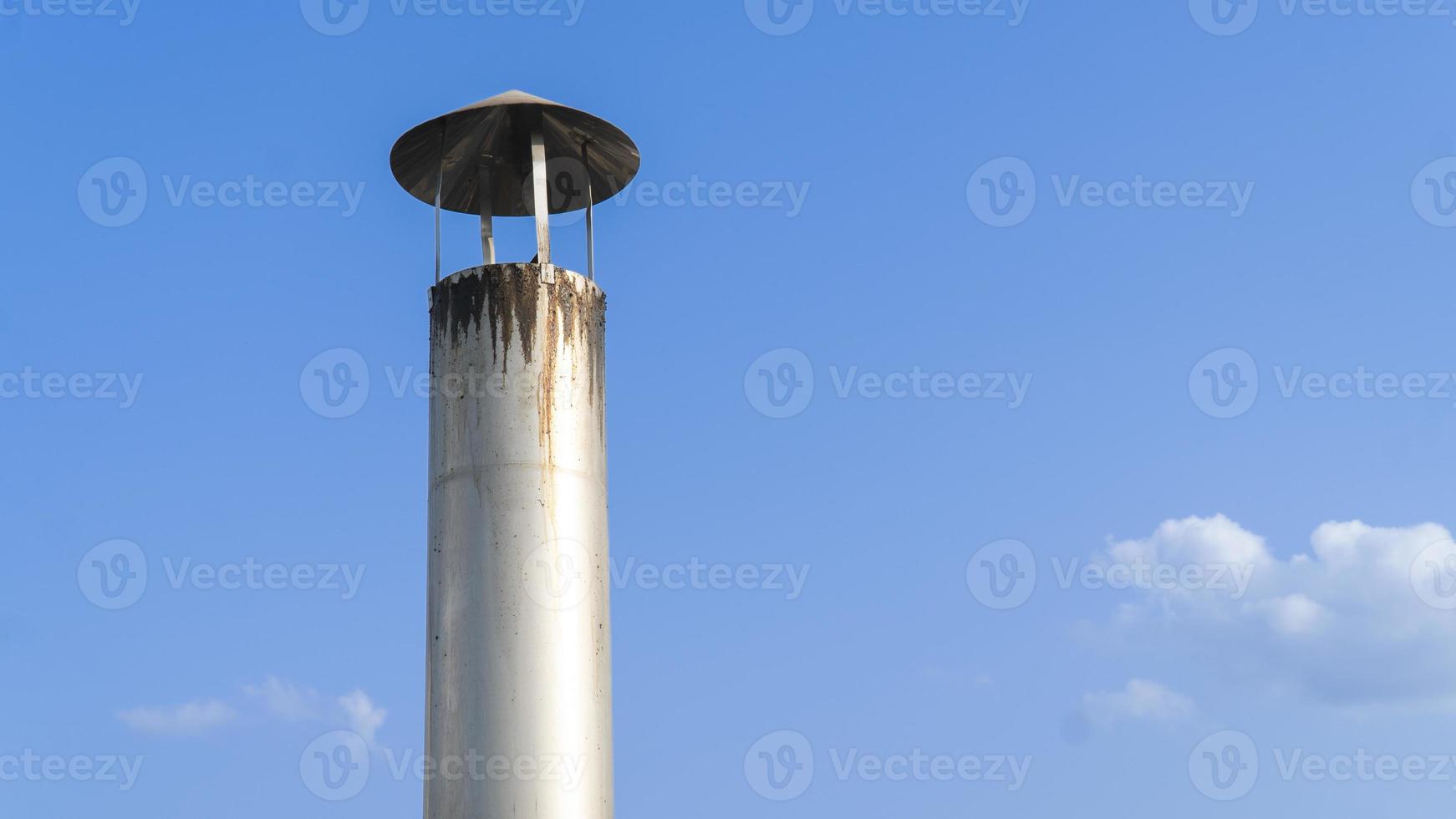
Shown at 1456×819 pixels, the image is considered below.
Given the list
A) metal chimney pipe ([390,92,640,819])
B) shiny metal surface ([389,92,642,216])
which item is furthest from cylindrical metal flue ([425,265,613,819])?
shiny metal surface ([389,92,642,216])

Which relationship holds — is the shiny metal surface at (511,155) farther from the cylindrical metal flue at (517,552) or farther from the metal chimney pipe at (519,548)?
the cylindrical metal flue at (517,552)

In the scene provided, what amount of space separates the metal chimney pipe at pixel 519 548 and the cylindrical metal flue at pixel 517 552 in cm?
2

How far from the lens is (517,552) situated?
18.6m

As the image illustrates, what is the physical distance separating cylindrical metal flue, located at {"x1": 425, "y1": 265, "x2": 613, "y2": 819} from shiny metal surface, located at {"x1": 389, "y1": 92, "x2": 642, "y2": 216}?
8.00ft

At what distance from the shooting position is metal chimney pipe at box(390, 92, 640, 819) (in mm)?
18109

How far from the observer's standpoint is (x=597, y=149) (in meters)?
21.9

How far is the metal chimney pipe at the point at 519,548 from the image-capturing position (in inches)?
713

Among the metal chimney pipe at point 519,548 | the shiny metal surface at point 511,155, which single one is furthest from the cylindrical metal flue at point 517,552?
the shiny metal surface at point 511,155

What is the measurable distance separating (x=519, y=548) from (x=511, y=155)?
6.05 metres

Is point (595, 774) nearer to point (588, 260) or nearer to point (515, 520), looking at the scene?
point (515, 520)

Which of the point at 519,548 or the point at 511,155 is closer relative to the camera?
the point at 519,548

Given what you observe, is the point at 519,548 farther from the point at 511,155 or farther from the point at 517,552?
the point at 511,155

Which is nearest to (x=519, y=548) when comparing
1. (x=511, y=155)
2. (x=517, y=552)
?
(x=517, y=552)

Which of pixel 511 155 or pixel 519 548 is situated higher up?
pixel 511 155
